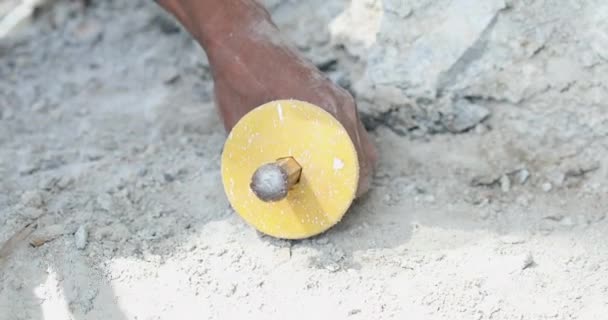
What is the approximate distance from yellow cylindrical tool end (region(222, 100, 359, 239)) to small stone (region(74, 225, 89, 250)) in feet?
0.81

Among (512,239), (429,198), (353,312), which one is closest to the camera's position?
(353,312)

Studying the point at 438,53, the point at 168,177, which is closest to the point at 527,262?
the point at 438,53

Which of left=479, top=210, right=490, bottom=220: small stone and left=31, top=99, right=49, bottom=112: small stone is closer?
left=479, top=210, right=490, bottom=220: small stone

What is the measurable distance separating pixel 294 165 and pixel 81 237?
0.37 meters

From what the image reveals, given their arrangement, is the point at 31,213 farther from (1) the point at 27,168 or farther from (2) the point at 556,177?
(2) the point at 556,177

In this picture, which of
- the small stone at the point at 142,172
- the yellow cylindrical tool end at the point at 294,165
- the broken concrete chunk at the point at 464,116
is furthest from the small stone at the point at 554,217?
the small stone at the point at 142,172

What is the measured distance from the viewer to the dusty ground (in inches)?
56.1

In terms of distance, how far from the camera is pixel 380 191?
1630 mm

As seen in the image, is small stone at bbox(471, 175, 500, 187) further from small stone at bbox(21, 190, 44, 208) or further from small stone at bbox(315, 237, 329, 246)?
small stone at bbox(21, 190, 44, 208)

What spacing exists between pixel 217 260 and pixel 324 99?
315 millimetres

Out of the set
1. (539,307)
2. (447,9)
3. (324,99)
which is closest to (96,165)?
(324,99)

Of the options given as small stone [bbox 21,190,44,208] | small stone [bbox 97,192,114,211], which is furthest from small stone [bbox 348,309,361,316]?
small stone [bbox 21,190,44,208]

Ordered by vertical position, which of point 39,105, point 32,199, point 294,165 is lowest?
point 39,105

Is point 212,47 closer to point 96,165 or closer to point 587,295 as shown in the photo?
point 96,165
